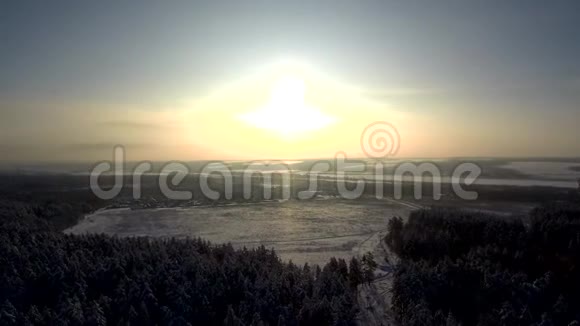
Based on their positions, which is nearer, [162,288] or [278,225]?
[162,288]

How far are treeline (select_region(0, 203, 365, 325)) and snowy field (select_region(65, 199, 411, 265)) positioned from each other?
24.7ft

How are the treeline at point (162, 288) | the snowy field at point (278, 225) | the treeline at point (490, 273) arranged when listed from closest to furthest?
1. the treeline at point (162, 288)
2. the treeline at point (490, 273)
3. the snowy field at point (278, 225)

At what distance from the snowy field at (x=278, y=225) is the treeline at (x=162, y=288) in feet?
24.7

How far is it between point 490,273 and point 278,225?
24083 mm

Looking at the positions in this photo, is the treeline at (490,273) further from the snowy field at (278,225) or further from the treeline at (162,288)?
the snowy field at (278,225)

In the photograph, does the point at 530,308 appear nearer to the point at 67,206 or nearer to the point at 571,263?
the point at 571,263

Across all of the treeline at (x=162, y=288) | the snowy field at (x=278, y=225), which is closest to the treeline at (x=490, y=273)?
the treeline at (x=162, y=288)

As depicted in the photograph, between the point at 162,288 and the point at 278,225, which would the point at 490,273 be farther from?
the point at 278,225

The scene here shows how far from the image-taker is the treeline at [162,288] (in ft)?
61.3

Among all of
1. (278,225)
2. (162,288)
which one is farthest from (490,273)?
(278,225)

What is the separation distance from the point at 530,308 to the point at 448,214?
52.7 ft

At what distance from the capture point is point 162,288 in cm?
2188

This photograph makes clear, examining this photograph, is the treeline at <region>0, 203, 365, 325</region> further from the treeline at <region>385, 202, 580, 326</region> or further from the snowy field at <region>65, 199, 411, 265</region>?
the snowy field at <region>65, 199, 411, 265</region>

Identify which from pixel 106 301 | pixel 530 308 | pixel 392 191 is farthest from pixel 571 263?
pixel 392 191
